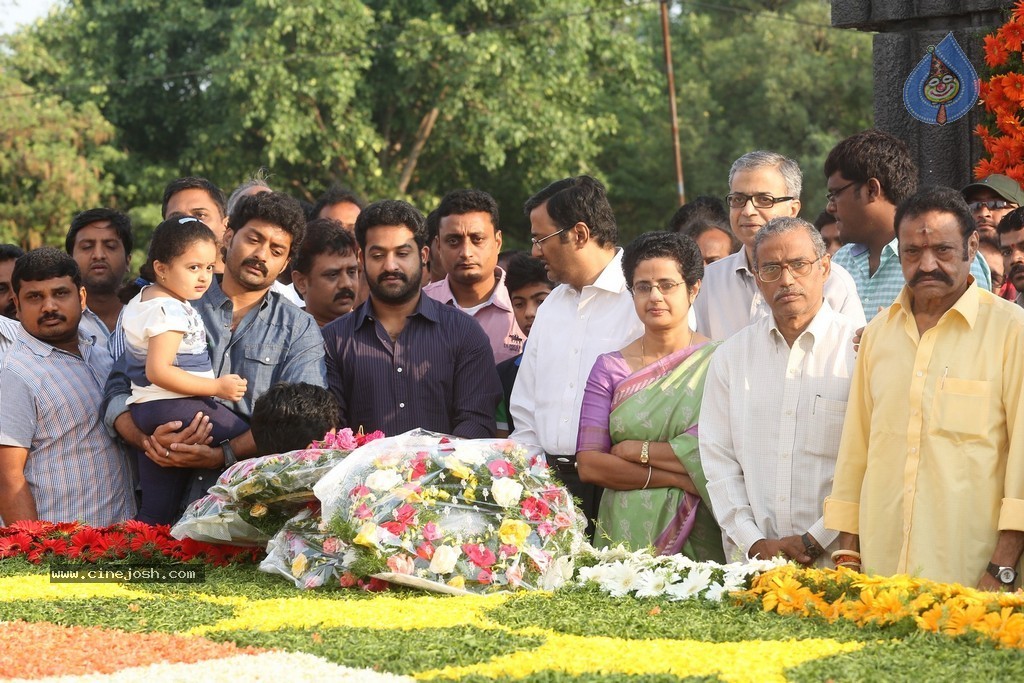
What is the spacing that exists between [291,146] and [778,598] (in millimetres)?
19599

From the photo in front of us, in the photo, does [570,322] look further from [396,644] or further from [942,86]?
[942,86]

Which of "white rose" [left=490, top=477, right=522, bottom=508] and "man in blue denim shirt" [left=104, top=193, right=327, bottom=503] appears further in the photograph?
"man in blue denim shirt" [left=104, top=193, right=327, bottom=503]

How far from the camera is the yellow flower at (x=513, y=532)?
442cm

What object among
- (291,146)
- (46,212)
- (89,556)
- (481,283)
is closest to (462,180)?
(291,146)

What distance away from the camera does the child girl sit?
534cm

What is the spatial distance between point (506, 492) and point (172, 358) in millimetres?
1679

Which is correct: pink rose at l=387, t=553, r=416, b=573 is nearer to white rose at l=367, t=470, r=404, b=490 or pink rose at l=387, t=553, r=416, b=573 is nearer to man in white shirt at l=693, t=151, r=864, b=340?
white rose at l=367, t=470, r=404, b=490

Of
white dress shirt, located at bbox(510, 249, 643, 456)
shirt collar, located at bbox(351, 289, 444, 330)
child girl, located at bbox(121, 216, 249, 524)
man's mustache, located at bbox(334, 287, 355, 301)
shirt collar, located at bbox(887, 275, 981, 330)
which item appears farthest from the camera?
man's mustache, located at bbox(334, 287, 355, 301)

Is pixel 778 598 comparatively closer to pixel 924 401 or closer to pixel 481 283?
pixel 924 401

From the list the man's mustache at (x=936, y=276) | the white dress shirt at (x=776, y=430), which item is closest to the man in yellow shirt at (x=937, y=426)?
the man's mustache at (x=936, y=276)

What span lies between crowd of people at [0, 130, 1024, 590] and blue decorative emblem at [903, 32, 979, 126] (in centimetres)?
62

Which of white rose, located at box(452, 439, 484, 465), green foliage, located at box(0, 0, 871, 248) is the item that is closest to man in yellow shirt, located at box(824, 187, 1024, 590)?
white rose, located at box(452, 439, 484, 465)

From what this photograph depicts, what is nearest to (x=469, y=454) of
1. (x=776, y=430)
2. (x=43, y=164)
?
(x=776, y=430)

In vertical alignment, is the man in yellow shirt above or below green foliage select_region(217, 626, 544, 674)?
above
